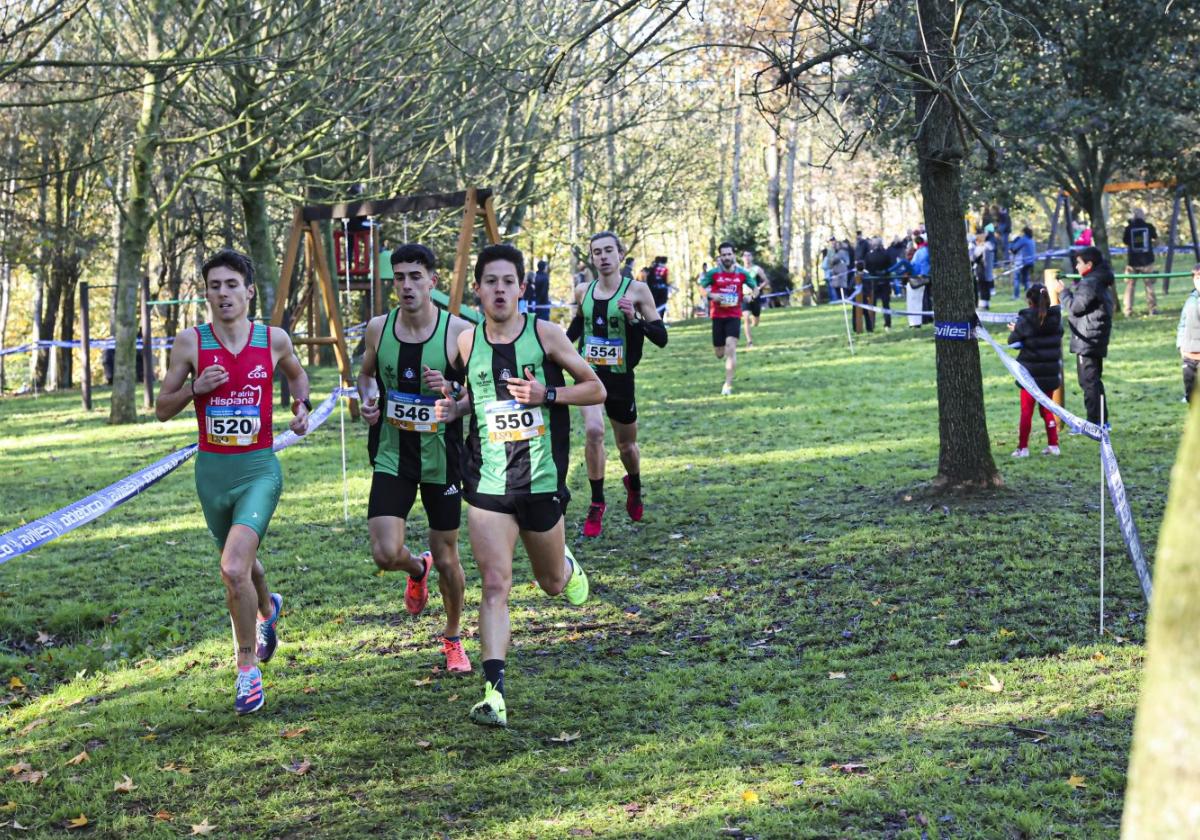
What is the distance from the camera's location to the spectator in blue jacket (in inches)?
1167

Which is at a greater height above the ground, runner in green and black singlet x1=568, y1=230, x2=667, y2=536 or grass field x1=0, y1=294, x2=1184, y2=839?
runner in green and black singlet x1=568, y1=230, x2=667, y2=536

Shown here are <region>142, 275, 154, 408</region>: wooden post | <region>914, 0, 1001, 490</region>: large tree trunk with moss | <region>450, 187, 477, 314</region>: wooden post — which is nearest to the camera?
<region>914, 0, 1001, 490</region>: large tree trunk with moss

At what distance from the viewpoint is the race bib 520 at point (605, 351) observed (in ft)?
30.8

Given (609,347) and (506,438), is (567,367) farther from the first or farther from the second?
(609,347)

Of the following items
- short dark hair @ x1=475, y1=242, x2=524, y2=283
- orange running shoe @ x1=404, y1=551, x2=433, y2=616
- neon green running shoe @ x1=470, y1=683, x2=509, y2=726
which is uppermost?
short dark hair @ x1=475, y1=242, x2=524, y2=283

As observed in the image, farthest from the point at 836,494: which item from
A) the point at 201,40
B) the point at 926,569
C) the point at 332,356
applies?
the point at 332,356

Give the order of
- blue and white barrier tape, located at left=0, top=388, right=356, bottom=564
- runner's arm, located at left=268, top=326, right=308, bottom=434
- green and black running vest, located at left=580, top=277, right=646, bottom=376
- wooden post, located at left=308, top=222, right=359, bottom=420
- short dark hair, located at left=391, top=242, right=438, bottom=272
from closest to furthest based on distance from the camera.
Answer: blue and white barrier tape, located at left=0, top=388, right=356, bottom=564 < runner's arm, located at left=268, top=326, right=308, bottom=434 < short dark hair, located at left=391, top=242, right=438, bottom=272 < green and black running vest, located at left=580, top=277, right=646, bottom=376 < wooden post, located at left=308, top=222, right=359, bottom=420

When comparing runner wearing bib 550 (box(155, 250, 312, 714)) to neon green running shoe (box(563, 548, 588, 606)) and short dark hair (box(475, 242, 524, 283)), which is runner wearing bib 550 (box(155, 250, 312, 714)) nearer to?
short dark hair (box(475, 242, 524, 283))

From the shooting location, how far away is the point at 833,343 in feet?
80.7

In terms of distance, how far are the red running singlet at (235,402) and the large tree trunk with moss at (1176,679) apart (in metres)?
4.83

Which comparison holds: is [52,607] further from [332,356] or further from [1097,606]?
[332,356]

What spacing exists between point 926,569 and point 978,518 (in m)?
1.25

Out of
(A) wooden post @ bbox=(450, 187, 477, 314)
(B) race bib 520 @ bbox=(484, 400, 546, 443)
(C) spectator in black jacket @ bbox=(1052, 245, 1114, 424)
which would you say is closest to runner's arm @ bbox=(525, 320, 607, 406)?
(B) race bib 520 @ bbox=(484, 400, 546, 443)

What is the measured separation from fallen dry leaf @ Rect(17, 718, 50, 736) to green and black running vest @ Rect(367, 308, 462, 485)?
6.37 ft
